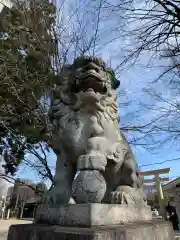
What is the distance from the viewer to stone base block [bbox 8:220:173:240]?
52.6 inches

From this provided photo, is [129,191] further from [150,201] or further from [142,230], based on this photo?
[150,201]

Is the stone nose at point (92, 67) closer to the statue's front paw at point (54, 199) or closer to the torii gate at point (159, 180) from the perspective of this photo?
the statue's front paw at point (54, 199)

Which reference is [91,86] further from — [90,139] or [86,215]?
[86,215]

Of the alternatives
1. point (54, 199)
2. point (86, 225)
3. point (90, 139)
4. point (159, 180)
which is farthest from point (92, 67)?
point (159, 180)

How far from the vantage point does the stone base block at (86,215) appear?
1.52 metres

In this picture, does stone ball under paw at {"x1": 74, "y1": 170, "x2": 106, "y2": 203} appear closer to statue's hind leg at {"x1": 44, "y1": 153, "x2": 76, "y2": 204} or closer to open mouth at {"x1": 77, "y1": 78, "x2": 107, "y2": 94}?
statue's hind leg at {"x1": 44, "y1": 153, "x2": 76, "y2": 204}

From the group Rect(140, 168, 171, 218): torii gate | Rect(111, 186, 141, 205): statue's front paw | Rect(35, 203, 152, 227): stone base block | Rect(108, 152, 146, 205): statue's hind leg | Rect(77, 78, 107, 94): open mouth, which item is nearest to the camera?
Rect(35, 203, 152, 227): stone base block

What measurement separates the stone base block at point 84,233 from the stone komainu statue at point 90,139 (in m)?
0.26

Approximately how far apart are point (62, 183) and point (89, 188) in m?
0.44

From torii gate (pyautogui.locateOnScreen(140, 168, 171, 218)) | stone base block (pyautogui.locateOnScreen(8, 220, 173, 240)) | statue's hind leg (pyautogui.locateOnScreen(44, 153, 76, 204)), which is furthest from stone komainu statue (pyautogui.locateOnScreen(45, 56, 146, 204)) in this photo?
torii gate (pyautogui.locateOnScreen(140, 168, 171, 218))

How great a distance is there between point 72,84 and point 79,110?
1.01ft

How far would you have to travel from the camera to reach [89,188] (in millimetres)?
1627

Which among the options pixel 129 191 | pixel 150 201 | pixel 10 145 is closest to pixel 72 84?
pixel 129 191

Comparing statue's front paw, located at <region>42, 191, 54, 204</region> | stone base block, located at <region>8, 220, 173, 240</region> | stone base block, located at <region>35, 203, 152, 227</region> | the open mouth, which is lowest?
stone base block, located at <region>8, 220, 173, 240</region>
